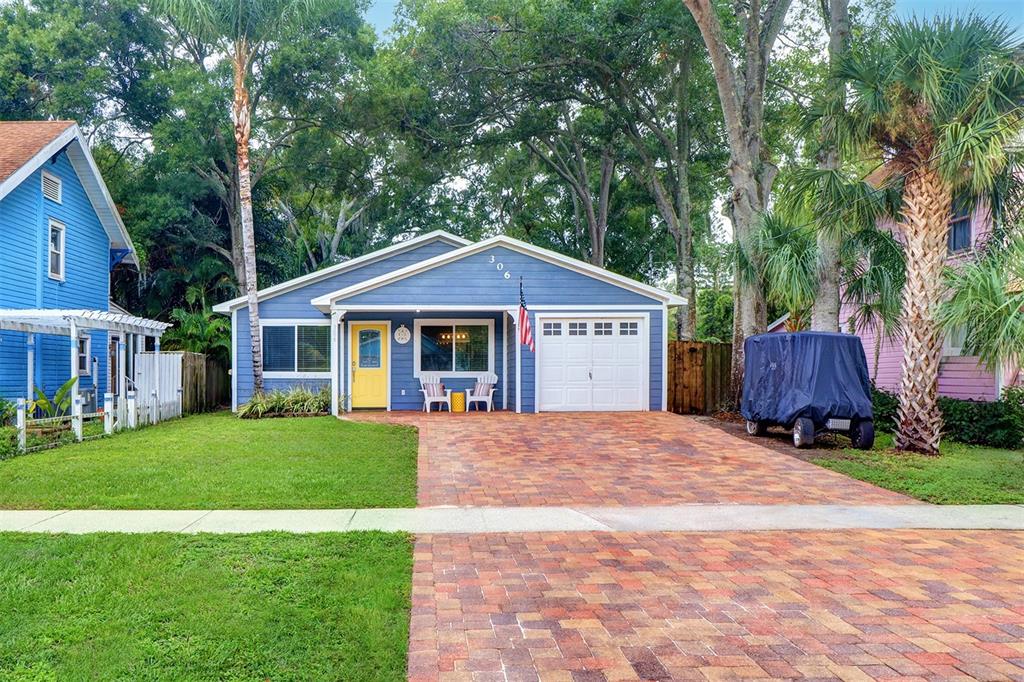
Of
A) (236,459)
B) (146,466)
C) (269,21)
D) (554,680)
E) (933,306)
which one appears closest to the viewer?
(554,680)

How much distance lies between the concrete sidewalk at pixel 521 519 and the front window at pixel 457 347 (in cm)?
1022

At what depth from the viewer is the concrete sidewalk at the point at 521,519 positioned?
20.3 feet

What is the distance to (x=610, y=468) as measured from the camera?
9.41 metres

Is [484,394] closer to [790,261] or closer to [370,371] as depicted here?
[370,371]

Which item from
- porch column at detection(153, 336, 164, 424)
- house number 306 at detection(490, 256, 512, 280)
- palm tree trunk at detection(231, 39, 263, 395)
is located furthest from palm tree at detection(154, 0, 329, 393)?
house number 306 at detection(490, 256, 512, 280)

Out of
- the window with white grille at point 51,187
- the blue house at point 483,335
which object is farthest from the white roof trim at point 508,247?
the window with white grille at point 51,187

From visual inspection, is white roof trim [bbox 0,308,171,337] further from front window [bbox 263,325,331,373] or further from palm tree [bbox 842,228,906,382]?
palm tree [bbox 842,228,906,382]

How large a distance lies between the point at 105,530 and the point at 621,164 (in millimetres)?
24475

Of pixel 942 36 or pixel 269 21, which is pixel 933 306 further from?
pixel 269 21

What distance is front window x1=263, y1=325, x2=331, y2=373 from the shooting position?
57.0 ft

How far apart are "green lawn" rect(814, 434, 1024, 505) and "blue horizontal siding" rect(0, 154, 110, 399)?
16.7m

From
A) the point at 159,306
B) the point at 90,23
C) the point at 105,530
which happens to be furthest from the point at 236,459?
the point at 90,23

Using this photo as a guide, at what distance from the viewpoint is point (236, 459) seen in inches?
381

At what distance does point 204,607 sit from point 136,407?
11.3 m
